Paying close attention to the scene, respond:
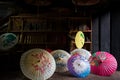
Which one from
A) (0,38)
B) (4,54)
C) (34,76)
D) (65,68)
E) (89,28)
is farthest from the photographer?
(89,28)

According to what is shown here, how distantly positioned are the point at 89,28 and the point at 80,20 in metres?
0.33

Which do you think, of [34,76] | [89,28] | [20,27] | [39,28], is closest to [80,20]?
[89,28]

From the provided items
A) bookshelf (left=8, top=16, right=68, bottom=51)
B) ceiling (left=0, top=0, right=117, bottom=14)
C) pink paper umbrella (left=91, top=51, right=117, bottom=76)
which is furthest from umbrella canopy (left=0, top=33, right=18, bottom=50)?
pink paper umbrella (left=91, top=51, right=117, bottom=76)

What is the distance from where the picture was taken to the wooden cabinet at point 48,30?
4934mm

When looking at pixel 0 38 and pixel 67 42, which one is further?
pixel 67 42

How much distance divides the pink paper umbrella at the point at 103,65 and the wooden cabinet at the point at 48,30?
93.9 inches

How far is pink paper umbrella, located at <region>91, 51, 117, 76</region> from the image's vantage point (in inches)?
94.5

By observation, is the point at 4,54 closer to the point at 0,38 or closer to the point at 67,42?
the point at 0,38

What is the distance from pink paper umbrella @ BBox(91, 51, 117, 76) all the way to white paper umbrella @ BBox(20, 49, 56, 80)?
2.05 feet

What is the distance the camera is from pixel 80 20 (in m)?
5.05

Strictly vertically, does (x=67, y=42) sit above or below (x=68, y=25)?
below

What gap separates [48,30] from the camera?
4.94m

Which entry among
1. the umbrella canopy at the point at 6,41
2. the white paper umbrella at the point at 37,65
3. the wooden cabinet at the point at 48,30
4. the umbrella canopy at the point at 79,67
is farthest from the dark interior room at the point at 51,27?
the white paper umbrella at the point at 37,65

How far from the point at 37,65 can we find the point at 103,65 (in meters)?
0.85
